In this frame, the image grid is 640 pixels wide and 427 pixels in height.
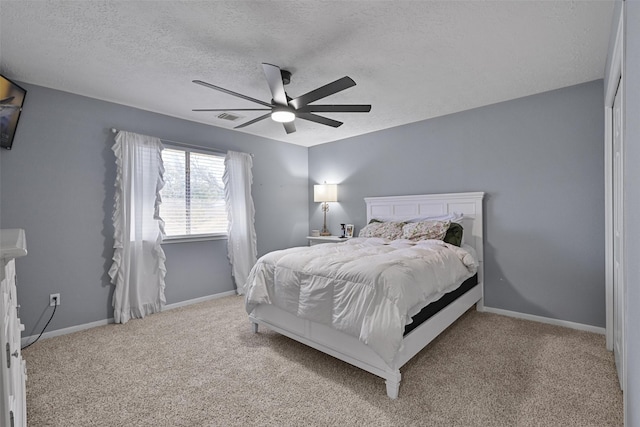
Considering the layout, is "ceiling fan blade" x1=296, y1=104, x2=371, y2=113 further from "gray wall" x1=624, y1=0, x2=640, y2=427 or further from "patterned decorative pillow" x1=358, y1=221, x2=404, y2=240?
"patterned decorative pillow" x1=358, y1=221, x2=404, y2=240

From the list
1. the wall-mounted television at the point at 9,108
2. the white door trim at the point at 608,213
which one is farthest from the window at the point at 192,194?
the white door trim at the point at 608,213

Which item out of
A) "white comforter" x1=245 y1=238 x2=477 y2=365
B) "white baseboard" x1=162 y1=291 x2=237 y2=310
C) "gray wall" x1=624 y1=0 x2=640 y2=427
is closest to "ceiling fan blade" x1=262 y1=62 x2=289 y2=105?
"white comforter" x1=245 y1=238 x2=477 y2=365

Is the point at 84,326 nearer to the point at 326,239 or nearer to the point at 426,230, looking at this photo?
the point at 326,239

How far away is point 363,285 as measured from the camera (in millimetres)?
2029

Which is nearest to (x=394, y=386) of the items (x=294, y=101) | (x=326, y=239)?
(x=294, y=101)

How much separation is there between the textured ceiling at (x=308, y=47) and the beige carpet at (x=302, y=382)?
2.37 metres

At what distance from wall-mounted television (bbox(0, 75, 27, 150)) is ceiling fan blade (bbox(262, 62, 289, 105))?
85.1 inches

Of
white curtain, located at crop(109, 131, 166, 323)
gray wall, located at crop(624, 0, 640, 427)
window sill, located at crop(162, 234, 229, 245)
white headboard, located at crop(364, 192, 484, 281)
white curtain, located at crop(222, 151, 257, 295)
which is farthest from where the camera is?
white curtain, located at crop(222, 151, 257, 295)

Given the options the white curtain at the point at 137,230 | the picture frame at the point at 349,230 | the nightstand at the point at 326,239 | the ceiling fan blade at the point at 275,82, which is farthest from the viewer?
the picture frame at the point at 349,230

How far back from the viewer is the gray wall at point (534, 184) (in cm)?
289

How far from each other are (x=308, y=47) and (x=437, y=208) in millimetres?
2495

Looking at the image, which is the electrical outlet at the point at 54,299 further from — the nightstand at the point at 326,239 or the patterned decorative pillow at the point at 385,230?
the patterned decorative pillow at the point at 385,230

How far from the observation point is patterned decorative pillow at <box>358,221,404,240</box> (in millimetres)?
3749

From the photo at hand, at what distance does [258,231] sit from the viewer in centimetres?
470
